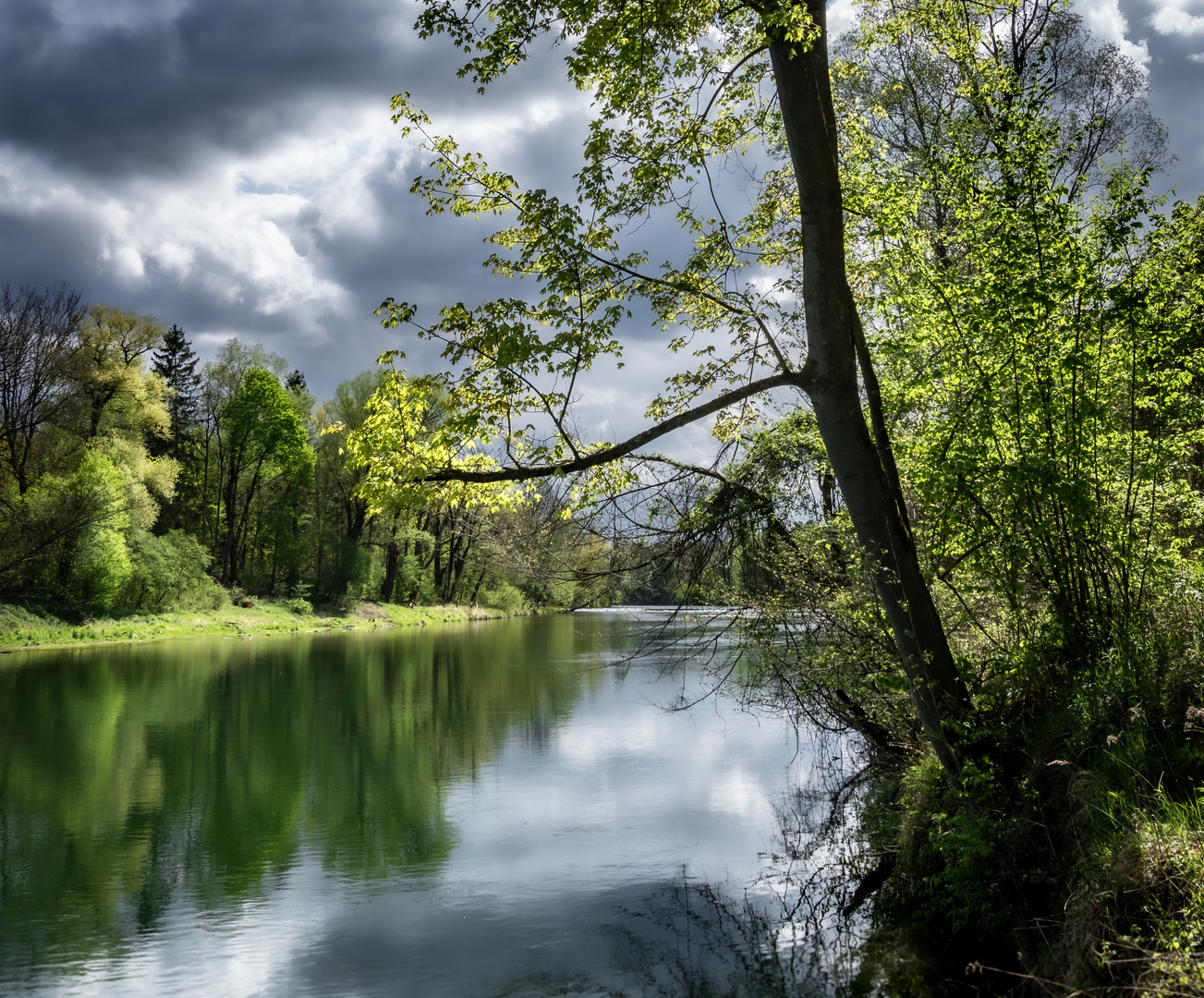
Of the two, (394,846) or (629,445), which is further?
(394,846)

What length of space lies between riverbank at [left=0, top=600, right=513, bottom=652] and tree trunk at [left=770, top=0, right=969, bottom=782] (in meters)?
25.1

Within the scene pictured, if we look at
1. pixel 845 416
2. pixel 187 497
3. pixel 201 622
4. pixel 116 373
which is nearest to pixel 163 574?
pixel 201 622

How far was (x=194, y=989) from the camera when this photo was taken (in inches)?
229

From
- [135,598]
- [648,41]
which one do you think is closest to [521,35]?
[648,41]

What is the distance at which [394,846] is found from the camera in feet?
29.0

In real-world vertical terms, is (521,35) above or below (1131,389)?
above

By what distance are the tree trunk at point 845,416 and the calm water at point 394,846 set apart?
6.83ft

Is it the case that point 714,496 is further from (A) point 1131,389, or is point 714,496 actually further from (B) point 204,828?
(B) point 204,828

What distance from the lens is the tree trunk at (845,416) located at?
20.3 feet

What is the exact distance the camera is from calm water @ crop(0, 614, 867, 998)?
243 inches

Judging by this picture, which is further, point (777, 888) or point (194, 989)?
point (777, 888)

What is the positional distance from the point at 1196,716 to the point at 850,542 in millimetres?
2906

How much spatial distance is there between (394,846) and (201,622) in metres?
25.9

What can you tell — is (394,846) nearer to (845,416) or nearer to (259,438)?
(845,416)
